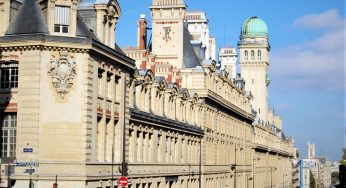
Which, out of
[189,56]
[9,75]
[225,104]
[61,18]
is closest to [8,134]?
[9,75]

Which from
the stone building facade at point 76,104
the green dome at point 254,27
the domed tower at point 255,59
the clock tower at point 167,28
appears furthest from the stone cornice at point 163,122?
the green dome at point 254,27

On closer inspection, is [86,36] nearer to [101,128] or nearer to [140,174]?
[101,128]

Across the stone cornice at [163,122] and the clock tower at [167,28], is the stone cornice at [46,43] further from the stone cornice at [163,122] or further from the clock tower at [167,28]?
the clock tower at [167,28]

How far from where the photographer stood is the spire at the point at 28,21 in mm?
39125

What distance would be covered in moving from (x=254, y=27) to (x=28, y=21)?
116691mm

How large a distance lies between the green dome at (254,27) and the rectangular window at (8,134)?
383ft

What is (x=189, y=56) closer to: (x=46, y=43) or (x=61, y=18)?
(x=61, y=18)

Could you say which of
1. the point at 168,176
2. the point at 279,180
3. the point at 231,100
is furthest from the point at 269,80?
the point at 168,176

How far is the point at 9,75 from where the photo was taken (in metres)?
39.5

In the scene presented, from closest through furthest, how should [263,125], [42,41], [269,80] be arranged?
[42,41] < [263,125] < [269,80]

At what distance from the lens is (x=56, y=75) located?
127ft

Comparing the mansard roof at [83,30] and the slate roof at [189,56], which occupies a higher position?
the slate roof at [189,56]

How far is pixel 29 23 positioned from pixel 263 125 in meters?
101

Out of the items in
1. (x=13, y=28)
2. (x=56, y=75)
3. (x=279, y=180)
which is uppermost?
(x=13, y=28)
